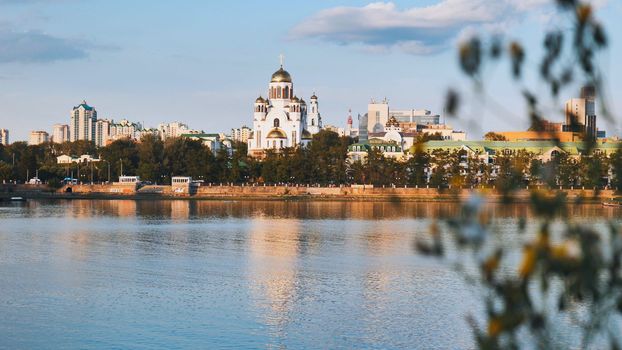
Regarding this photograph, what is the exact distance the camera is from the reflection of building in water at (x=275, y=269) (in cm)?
2162

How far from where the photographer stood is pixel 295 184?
8962 centimetres

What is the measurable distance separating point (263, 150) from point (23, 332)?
87.3 meters

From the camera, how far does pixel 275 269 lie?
1152 inches

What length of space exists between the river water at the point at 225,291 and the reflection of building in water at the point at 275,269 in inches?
1.7

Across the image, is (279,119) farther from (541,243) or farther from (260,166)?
(541,243)

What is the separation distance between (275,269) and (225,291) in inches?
208

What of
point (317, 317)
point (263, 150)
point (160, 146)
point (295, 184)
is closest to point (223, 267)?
point (317, 317)

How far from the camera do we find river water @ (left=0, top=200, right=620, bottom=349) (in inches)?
727

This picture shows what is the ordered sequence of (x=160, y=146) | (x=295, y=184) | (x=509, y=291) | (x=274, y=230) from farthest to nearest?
(x=160, y=146) < (x=295, y=184) < (x=274, y=230) < (x=509, y=291)

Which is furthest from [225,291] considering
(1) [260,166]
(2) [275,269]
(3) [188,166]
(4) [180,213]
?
(3) [188,166]

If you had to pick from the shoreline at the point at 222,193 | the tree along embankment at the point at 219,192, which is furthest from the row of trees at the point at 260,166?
the shoreline at the point at 222,193

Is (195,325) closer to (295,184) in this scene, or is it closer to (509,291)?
(509,291)

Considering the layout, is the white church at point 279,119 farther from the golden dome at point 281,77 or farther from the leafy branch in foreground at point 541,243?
the leafy branch in foreground at point 541,243

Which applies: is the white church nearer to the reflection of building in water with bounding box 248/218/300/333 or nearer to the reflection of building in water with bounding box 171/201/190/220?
the reflection of building in water with bounding box 171/201/190/220
